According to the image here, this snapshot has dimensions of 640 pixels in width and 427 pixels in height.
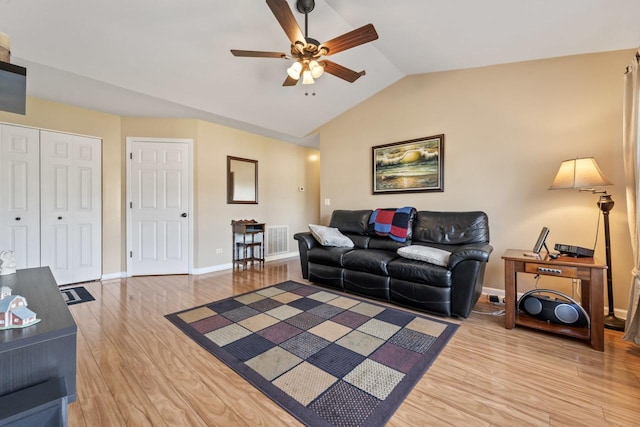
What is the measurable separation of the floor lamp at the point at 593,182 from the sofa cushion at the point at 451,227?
0.77 m

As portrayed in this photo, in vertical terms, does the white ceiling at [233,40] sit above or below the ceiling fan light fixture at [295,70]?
above

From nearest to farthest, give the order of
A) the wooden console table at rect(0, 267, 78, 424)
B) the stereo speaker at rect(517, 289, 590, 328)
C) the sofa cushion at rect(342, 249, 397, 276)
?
the wooden console table at rect(0, 267, 78, 424) → the stereo speaker at rect(517, 289, 590, 328) → the sofa cushion at rect(342, 249, 397, 276)

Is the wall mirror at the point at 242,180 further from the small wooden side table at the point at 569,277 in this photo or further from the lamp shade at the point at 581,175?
the lamp shade at the point at 581,175

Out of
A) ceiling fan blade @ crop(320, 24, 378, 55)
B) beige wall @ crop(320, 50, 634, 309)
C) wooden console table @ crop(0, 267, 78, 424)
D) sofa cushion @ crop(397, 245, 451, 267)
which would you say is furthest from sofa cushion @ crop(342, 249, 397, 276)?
wooden console table @ crop(0, 267, 78, 424)

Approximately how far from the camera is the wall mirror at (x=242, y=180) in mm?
4719

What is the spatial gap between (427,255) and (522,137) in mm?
1731

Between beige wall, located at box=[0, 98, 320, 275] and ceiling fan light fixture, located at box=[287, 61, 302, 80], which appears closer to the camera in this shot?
ceiling fan light fixture, located at box=[287, 61, 302, 80]

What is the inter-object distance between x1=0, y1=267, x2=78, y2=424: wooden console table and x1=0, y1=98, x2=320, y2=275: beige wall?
324 cm

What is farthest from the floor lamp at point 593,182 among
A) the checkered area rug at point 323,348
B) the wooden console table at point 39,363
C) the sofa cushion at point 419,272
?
the wooden console table at point 39,363

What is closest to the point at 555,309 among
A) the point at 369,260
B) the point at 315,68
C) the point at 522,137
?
the point at 369,260

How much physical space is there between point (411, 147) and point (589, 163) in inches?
72.6

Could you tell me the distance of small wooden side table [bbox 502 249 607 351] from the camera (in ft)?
6.45

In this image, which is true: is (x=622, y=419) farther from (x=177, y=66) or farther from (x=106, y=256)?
(x=106, y=256)

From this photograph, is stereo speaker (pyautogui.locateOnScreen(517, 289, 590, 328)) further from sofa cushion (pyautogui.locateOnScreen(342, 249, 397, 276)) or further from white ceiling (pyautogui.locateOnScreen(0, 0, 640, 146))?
white ceiling (pyautogui.locateOnScreen(0, 0, 640, 146))
